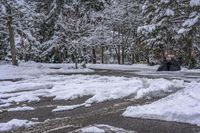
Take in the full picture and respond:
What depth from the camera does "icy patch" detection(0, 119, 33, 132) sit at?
8634 mm

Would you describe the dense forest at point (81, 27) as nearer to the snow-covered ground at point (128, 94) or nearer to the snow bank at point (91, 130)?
the snow-covered ground at point (128, 94)

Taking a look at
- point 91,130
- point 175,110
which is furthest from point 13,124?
point 175,110

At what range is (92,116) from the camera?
977 cm

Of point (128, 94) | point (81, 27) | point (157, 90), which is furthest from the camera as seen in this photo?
point (81, 27)

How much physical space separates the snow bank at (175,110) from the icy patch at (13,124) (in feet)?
7.90

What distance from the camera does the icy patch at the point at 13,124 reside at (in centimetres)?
863

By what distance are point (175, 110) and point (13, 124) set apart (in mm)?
3735

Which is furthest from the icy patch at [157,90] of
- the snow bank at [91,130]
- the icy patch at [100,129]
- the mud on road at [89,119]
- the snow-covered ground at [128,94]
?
the snow bank at [91,130]

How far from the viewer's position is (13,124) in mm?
8922

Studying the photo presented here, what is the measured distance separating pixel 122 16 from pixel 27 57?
35.8 ft

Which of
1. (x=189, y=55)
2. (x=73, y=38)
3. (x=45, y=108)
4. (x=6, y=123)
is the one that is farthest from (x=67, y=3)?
(x=6, y=123)

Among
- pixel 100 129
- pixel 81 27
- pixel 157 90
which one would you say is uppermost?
pixel 81 27

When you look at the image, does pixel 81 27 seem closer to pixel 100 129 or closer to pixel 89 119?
pixel 89 119

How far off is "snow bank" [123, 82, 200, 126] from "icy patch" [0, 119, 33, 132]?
2.41 metres
